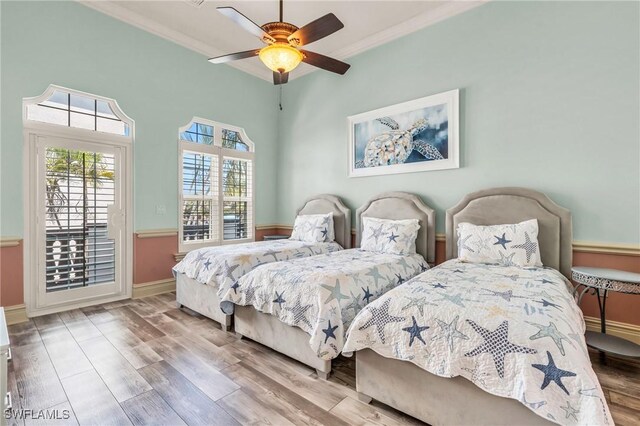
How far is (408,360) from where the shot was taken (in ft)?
5.16

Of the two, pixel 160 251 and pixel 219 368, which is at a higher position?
pixel 160 251

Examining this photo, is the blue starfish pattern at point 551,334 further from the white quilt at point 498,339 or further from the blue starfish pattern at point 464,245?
the blue starfish pattern at point 464,245

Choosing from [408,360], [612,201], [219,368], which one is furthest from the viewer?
[612,201]

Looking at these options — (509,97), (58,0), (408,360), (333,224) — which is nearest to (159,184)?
(58,0)

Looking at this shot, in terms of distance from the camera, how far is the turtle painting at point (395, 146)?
11.6 ft

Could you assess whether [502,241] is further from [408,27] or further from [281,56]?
[408,27]

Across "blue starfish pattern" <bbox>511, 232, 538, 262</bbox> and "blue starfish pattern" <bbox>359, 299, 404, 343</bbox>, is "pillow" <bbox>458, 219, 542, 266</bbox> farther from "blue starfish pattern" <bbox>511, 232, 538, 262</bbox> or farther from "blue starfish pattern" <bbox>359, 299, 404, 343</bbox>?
"blue starfish pattern" <bbox>359, 299, 404, 343</bbox>

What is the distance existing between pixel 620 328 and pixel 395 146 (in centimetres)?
278

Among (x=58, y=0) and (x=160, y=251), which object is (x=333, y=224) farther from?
(x=58, y=0)

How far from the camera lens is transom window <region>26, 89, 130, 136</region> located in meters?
3.13

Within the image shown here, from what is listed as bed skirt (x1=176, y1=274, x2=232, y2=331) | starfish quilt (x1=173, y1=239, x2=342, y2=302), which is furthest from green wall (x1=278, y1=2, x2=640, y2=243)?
bed skirt (x1=176, y1=274, x2=232, y2=331)

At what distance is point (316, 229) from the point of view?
163 inches

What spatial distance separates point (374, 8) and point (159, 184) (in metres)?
3.47

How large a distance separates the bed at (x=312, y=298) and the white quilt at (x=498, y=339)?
277 millimetres
